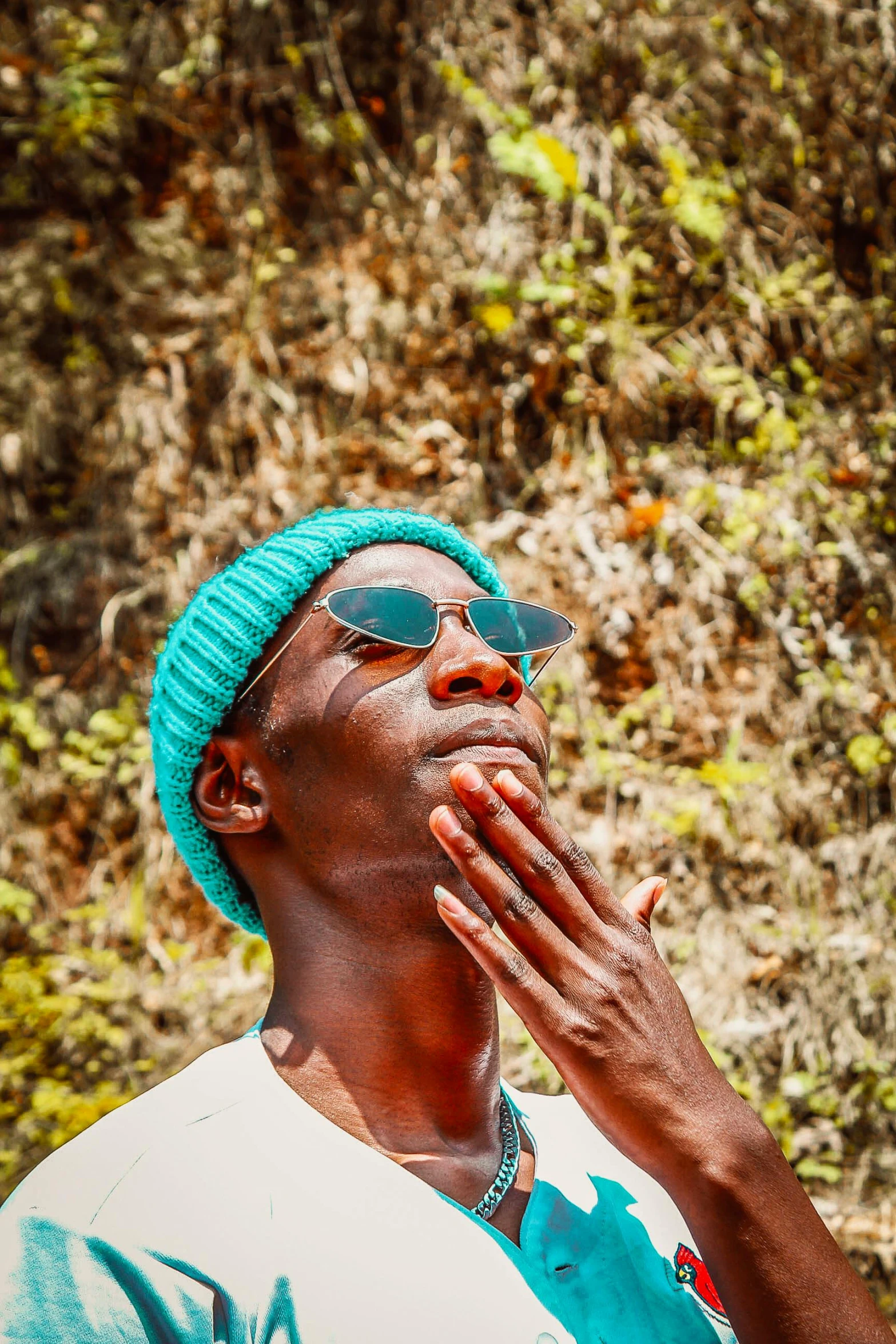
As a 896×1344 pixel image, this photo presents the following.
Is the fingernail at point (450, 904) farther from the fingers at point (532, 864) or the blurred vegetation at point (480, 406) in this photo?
the blurred vegetation at point (480, 406)

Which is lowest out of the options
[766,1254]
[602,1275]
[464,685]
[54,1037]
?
[54,1037]

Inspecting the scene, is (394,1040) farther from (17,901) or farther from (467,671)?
(17,901)

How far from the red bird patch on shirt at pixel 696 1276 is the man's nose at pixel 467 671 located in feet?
3.47

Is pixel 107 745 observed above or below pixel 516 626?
below

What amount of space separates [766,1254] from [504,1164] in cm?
60

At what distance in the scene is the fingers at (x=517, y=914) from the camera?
1613 millimetres

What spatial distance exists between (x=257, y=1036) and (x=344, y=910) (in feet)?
0.93

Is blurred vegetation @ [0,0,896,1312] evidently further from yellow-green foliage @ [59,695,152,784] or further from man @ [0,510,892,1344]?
man @ [0,510,892,1344]

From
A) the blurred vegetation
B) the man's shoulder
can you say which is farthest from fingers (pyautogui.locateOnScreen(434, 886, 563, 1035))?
the blurred vegetation

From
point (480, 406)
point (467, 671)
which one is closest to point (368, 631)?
point (467, 671)

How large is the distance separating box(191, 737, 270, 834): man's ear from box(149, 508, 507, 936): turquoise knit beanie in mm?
30

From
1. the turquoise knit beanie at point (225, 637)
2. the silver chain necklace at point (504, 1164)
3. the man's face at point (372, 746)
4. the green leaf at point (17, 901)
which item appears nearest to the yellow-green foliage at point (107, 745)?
the green leaf at point (17, 901)

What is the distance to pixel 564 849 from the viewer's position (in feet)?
5.53

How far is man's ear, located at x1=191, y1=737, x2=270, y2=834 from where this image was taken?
2174 millimetres
